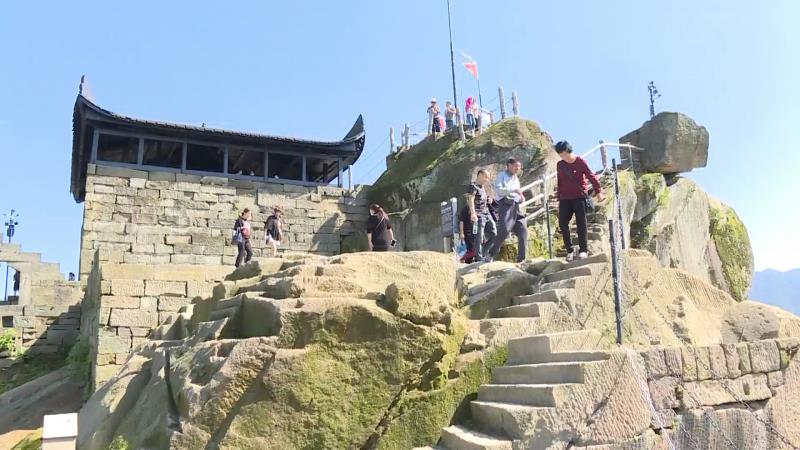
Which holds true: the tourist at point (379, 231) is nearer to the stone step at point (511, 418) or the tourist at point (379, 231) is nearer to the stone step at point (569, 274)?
the stone step at point (569, 274)

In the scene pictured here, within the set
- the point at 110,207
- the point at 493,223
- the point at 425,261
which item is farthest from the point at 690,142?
the point at 110,207

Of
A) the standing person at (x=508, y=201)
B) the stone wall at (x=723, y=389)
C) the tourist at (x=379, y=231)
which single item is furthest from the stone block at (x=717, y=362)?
the tourist at (x=379, y=231)

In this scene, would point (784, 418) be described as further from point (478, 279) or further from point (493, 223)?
point (493, 223)

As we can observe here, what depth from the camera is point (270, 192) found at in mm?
16391

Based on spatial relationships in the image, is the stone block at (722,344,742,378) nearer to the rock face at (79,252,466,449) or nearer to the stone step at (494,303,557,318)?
the stone step at (494,303,557,318)

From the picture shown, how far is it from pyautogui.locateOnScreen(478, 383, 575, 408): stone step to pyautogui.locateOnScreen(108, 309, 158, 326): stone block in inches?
264

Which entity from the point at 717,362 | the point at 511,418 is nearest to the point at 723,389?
the point at 717,362

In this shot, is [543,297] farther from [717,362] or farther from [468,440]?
[468,440]

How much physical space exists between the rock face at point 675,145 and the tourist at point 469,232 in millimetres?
9988

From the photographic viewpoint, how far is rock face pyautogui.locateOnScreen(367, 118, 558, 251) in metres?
13.9

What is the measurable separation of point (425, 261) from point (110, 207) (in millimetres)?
11688

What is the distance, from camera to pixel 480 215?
25.7 feet

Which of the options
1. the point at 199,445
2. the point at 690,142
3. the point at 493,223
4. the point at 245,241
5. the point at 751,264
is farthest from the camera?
Result: the point at 751,264

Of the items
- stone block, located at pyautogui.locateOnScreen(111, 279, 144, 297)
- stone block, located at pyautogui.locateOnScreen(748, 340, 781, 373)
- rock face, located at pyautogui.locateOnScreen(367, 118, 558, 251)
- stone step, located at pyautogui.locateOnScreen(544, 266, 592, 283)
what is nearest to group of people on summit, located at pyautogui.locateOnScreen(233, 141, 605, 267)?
stone step, located at pyautogui.locateOnScreen(544, 266, 592, 283)
